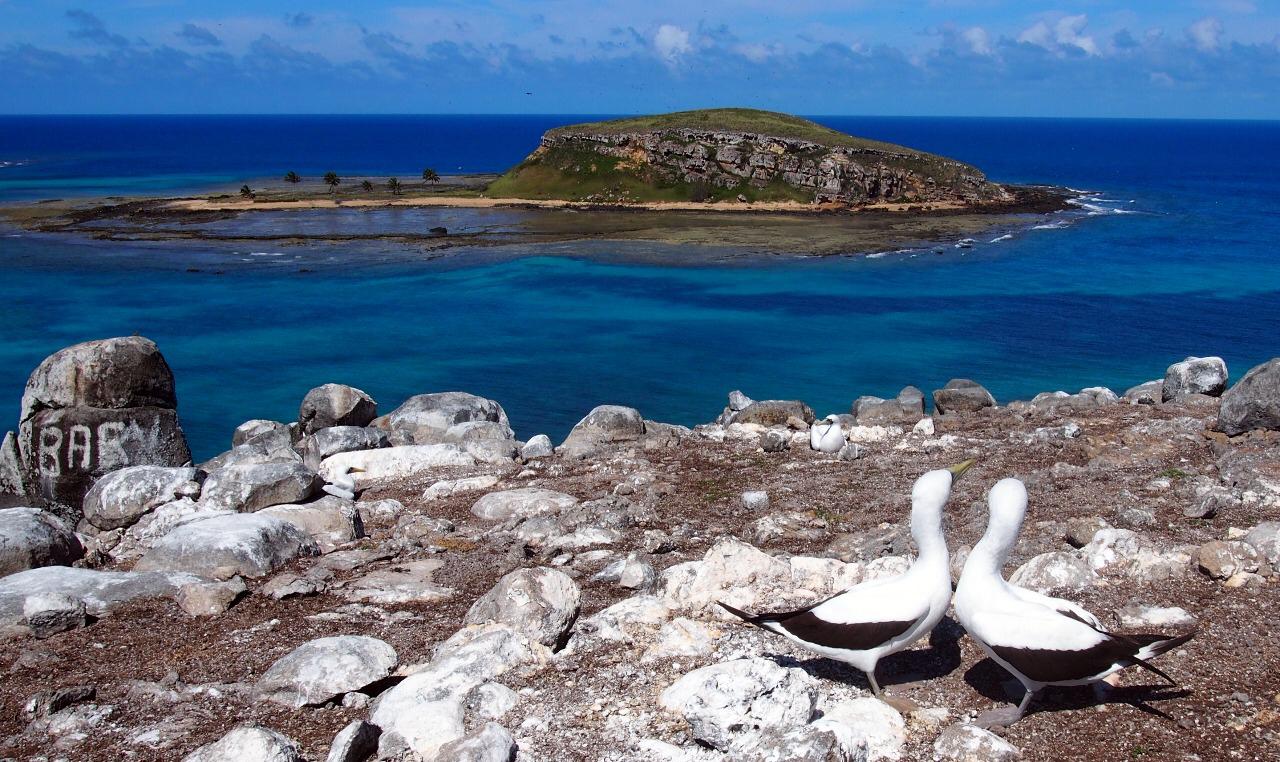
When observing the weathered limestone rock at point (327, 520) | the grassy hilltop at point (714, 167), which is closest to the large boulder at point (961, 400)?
the weathered limestone rock at point (327, 520)

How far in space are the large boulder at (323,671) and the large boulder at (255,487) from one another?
5.67 meters

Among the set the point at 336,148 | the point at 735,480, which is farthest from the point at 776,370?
the point at 336,148

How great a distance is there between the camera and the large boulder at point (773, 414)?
19952mm

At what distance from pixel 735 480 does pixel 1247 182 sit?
379 ft

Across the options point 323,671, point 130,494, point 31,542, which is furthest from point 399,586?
point 130,494

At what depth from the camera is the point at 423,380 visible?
32688mm

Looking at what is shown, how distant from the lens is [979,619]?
247 inches

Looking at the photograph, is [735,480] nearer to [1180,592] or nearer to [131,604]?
[1180,592]

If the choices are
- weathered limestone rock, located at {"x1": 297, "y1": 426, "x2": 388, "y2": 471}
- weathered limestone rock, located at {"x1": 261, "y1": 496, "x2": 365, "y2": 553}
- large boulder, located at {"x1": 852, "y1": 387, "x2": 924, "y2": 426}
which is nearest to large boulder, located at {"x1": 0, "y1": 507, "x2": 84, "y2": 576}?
weathered limestone rock, located at {"x1": 261, "y1": 496, "x2": 365, "y2": 553}

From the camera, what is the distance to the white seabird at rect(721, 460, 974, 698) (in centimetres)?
640

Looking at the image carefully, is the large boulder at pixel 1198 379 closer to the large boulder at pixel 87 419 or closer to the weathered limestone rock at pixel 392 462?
the weathered limestone rock at pixel 392 462

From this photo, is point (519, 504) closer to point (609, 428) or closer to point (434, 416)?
point (609, 428)

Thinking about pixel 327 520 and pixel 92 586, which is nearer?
pixel 92 586

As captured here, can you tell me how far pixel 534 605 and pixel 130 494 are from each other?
26.0 ft
